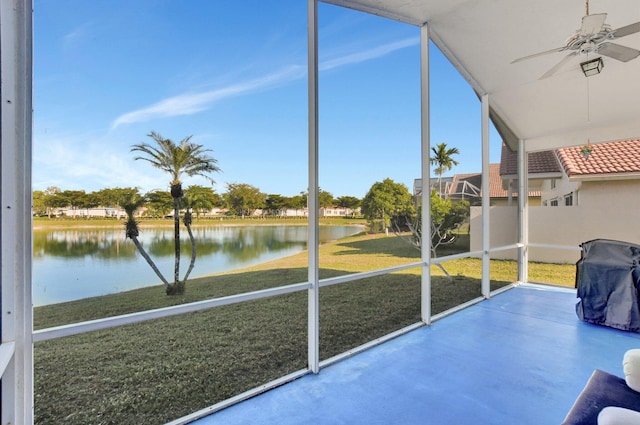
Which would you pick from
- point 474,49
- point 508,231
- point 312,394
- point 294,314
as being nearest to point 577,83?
point 474,49

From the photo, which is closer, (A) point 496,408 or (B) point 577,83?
(A) point 496,408

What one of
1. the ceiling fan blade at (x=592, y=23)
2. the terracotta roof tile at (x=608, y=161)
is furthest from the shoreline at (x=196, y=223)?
the terracotta roof tile at (x=608, y=161)

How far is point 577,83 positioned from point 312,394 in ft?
16.8

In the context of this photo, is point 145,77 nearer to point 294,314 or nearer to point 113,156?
point 113,156

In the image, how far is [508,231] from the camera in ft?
21.9

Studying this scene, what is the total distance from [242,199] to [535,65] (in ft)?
15.7

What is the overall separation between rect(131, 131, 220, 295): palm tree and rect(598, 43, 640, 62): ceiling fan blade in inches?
207

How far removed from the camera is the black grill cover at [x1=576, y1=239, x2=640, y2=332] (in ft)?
11.7

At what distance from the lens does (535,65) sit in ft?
13.2

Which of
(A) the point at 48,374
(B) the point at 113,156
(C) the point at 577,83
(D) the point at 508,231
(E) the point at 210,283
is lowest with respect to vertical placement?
(A) the point at 48,374

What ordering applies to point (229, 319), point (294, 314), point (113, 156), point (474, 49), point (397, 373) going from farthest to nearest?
1. point (294, 314)
2. point (229, 319)
3. point (113, 156)
4. point (474, 49)
5. point (397, 373)

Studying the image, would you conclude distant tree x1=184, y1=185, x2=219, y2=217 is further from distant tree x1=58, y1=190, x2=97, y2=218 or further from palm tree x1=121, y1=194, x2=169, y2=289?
distant tree x1=58, y1=190, x2=97, y2=218

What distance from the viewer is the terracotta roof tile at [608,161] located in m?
5.70

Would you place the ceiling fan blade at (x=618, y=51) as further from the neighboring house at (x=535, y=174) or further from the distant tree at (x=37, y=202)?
the distant tree at (x=37, y=202)
